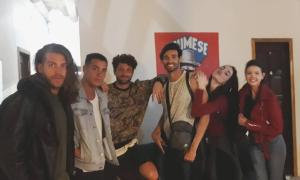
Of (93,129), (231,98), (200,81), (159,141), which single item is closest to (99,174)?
(93,129)

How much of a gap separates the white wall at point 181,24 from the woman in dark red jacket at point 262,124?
1.25m

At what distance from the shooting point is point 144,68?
3623 millimetres

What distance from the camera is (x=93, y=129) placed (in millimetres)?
2076

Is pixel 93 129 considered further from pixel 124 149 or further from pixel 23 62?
pixel 23 62

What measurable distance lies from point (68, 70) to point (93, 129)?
1.41 ft

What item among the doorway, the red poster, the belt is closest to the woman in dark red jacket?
the belt

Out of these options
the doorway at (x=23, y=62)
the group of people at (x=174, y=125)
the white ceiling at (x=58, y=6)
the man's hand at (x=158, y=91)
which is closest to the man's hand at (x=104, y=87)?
the group of people at (x=174, y=125)

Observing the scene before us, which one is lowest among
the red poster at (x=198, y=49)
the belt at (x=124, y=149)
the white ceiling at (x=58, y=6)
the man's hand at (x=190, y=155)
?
the man's hand at (x=190, y=155)

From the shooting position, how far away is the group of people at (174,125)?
2.07 meters

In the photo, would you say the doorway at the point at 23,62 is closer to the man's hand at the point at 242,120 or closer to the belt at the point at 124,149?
the belt at the point at 124,149

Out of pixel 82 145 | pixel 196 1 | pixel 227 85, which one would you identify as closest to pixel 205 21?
pixel 196 1

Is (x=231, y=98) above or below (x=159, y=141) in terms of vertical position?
above

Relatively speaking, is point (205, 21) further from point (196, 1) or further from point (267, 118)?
point (267, 118)

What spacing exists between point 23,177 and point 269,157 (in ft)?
5.90
